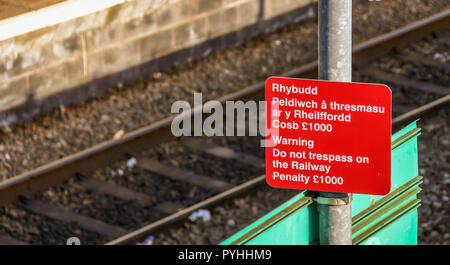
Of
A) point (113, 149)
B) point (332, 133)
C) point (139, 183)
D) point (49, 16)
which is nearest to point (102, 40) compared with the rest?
point (49, 16)

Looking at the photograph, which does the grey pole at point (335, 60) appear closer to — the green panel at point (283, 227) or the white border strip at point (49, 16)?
the green panel at point (283, 227)

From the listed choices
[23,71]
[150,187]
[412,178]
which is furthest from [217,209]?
[412,178]

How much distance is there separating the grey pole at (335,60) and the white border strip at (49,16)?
7043 mm

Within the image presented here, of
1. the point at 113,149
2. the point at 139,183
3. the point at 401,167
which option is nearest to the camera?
the point at 401,167

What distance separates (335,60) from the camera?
4.18 metres

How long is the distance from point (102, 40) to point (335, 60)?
7506 mm

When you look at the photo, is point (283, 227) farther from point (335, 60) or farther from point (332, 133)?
point (335, 60)

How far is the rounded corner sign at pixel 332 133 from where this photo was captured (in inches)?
159

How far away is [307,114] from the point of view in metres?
4.12

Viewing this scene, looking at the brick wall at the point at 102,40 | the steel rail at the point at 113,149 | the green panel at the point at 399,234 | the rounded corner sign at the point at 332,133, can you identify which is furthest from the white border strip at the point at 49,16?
the green panel at the point at 399,234

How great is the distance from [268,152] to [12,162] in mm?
6111

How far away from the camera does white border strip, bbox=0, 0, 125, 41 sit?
10.6 m

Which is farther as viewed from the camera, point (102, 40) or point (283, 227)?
point (102, 40)

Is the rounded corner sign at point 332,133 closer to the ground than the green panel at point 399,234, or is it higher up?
higher up
